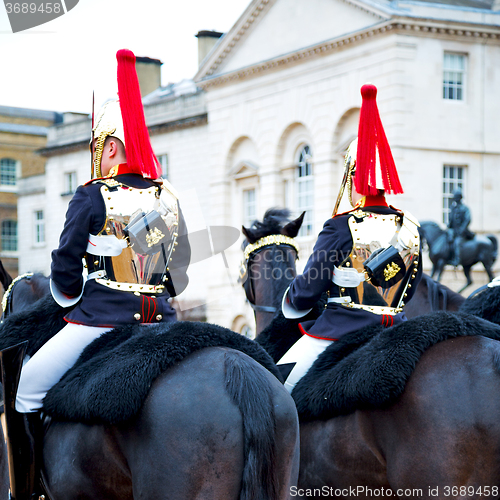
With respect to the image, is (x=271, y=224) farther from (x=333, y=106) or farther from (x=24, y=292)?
(x=333, y=106)

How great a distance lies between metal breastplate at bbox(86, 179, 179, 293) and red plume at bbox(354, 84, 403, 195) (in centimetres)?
131

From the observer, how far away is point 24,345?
4.44 meters

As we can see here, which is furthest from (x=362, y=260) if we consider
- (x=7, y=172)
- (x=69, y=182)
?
(x=7, y=172)

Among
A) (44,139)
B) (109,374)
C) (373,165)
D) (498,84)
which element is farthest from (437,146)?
(44,139)

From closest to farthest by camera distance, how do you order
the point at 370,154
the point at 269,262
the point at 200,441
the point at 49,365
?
1. the point at 200,441
2. the point at 49,365
3. the point at 370,154
4. the point at 269,262

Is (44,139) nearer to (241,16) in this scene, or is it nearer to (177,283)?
(241,16)

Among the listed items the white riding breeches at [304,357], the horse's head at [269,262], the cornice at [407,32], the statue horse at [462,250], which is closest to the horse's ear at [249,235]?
the horse's head at [269,262]

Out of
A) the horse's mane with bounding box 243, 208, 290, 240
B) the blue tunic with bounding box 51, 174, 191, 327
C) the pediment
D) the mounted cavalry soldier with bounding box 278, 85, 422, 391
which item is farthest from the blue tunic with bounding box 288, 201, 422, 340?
the pediment

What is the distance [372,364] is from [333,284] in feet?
2.60

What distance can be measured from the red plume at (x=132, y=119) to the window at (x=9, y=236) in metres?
45.2

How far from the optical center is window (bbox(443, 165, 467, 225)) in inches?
1136

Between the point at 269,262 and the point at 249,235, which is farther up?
the point at 249,235

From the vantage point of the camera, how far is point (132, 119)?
4.68 metres

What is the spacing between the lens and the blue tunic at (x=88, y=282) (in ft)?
14.8
